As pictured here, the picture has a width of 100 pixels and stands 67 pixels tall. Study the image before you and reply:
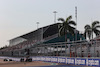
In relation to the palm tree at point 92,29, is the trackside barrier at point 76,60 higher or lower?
lower

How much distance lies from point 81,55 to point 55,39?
3317 centimetres

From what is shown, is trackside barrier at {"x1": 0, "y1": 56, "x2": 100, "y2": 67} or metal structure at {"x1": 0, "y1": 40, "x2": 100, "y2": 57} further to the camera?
metal structure at {"x1": 0, "y1": 40, "x2": 100, "y2": 57}

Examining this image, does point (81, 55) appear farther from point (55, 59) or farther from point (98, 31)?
point (98, 31)

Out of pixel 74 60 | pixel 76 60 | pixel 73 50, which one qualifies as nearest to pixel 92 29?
pixel 73 50

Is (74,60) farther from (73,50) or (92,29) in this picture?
(92,29)

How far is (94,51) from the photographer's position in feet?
89.3

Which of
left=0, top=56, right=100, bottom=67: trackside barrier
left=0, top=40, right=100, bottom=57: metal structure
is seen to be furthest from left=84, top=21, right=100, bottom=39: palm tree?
left=0, top=56, right=100, bottom=67: trackside barrier

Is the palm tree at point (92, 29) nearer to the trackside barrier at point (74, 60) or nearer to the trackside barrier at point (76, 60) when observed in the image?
the trackside barrier at point (74, 60)

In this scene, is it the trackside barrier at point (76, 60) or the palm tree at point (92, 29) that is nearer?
the trackside barrier at point (76, 60)

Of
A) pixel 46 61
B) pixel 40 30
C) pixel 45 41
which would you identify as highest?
pixel 40 30

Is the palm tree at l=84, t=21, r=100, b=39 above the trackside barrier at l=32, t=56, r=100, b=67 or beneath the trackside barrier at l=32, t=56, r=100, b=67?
above

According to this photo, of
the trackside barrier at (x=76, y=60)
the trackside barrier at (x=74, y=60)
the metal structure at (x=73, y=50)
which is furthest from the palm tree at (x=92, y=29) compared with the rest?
the trackside barrier at (x=76, y=60)

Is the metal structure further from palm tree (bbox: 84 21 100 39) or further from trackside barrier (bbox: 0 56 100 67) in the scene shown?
palm tree (bbox: 84 21 100 39)

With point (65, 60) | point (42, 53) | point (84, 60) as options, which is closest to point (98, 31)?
point (42, 53)
